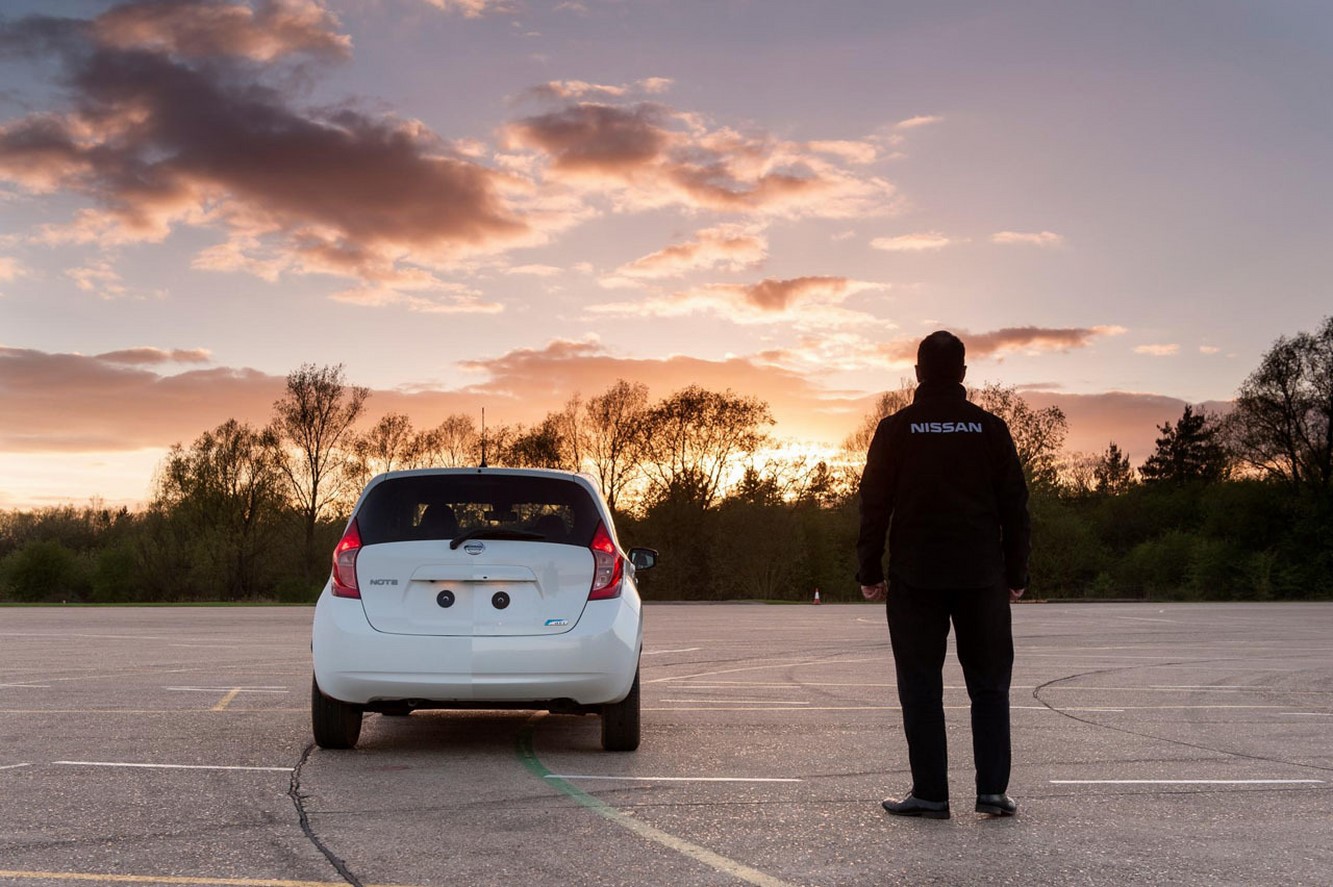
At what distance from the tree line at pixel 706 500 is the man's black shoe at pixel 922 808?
157 feet

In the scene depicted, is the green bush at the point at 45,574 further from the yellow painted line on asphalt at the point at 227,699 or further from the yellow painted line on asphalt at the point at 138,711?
the yellow painted line on asphalt at the point at 138,711

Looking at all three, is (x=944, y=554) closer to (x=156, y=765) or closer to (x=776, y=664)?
(x=156, y=765)

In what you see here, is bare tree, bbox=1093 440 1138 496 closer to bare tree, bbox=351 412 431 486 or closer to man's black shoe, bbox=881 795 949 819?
bare tree, bbox=351 412 431 486

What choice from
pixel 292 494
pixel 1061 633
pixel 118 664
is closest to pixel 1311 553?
pixel 1061 633

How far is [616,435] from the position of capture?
5856cm

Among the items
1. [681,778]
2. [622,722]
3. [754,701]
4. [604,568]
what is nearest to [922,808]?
[681,778]

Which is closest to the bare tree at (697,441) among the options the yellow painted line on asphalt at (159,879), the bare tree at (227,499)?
the bare tree at (227,499)

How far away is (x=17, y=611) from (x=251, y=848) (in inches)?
1151

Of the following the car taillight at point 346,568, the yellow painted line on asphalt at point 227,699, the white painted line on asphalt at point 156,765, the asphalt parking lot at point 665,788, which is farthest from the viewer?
the yellow painted line on asphalt at point 227,699

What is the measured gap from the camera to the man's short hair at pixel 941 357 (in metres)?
5.91

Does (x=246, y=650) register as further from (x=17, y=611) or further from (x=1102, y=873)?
(x=17, y=611)

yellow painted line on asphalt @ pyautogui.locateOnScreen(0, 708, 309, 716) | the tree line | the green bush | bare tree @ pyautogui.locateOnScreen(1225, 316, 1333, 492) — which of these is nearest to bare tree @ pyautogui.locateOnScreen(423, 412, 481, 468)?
the tree line

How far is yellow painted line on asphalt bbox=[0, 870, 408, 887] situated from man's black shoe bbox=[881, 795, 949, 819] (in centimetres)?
240

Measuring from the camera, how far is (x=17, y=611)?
30.7 metres
